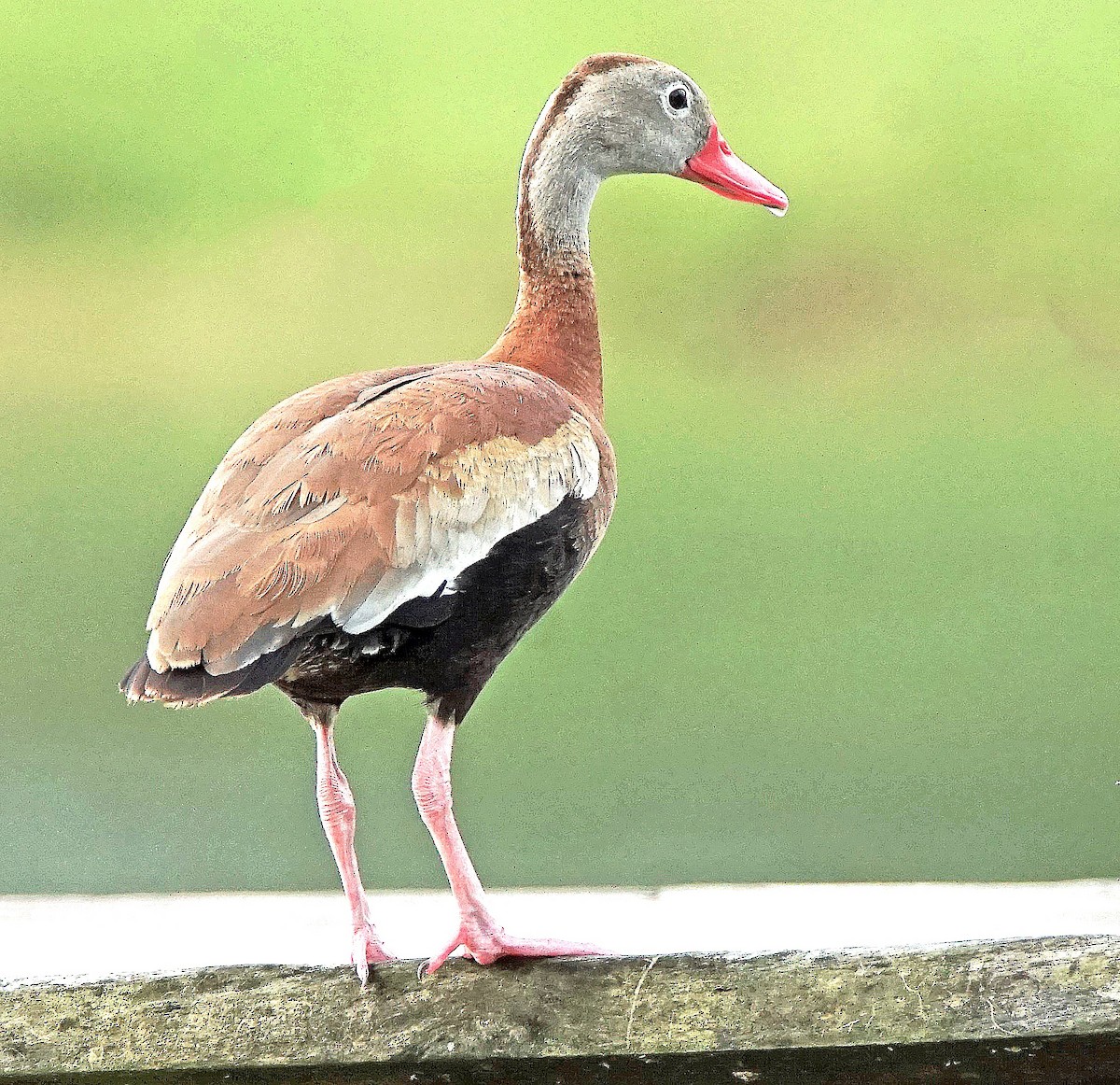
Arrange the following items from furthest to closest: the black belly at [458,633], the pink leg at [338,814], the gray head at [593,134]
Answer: the gray head at [593,134] < the pink leg at [338,814] < the black belly at [458,633]

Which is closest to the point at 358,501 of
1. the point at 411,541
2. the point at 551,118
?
the point at 411,541

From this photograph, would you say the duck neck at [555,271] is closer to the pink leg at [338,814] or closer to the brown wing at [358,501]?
the brown wing at [358,501]

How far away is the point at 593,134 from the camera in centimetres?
129

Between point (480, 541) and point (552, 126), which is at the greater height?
point (552, 126)

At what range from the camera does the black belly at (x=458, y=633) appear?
105 centimetres

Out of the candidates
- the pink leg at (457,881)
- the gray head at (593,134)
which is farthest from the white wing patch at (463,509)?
the gray head at (593,134)

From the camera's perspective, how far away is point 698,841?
89.5 inches

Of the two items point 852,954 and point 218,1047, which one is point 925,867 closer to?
point 852,954

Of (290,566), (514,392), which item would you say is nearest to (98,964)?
(290,566)

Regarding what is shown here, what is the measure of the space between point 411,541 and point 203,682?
0.17 meters

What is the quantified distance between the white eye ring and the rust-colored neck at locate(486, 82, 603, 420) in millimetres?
93

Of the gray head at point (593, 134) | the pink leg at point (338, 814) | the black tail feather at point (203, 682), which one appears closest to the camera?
the black tail feather at point (203, 682)

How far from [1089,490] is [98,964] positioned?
162 cm

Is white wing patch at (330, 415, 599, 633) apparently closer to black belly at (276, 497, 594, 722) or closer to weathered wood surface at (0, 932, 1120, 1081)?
black belly at (276, 497, 594, 722)
